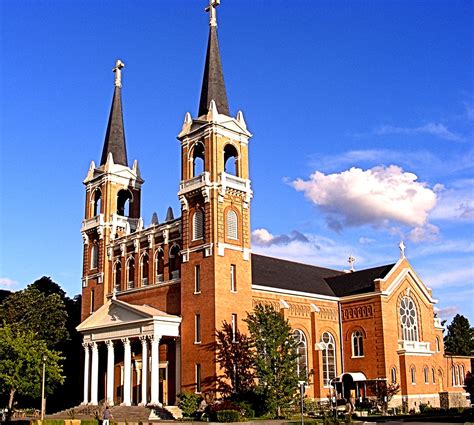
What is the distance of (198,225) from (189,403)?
12881 millimetres

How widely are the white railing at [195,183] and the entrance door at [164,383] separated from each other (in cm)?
1335

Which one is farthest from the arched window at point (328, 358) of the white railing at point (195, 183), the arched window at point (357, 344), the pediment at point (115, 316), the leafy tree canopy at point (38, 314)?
the leafy tree canopy at point (38, 314)

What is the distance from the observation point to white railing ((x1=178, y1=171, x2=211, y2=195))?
1831 inches

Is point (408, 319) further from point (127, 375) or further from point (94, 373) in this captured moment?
point (94, 373)

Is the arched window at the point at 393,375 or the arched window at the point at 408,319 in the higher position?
A: the arched window at the point at 408,319

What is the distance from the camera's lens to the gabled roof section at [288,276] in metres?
52.3

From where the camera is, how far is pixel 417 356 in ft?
180

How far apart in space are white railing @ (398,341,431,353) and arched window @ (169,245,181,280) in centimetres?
2048

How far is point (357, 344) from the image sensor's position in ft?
181

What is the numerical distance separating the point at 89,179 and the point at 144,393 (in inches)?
926

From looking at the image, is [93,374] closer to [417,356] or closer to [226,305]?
[226,305]

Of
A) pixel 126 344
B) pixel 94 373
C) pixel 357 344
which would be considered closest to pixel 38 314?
pixel 94 373

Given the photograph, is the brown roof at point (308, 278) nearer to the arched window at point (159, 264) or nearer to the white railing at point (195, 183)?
the arched window at point (159, 264)

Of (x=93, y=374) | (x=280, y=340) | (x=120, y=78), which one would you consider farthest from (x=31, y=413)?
(x=120, y=78)
